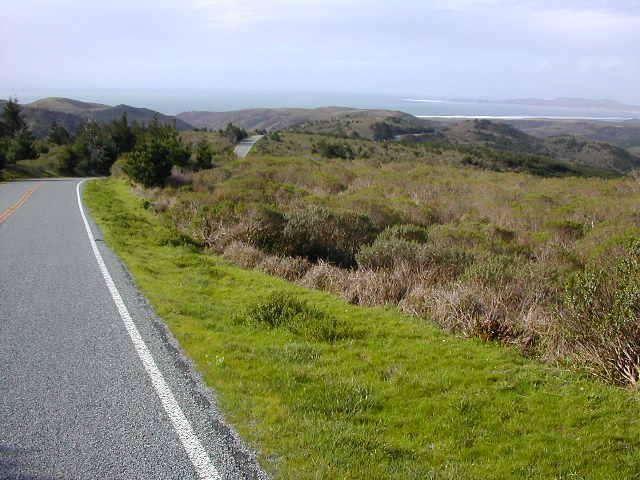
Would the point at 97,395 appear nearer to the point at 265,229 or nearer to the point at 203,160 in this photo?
the point at 265,229

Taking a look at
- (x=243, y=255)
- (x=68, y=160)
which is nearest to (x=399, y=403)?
(x=243, y=255)

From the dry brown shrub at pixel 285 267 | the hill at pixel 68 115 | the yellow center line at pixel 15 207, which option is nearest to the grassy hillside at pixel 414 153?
the yellow center line at pixel 15 207

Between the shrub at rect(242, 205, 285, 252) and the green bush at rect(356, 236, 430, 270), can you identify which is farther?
the shrub at rect(242, 205, 285, 252)

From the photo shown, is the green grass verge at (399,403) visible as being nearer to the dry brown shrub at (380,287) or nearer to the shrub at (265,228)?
the dry brown shrub at (380,287)

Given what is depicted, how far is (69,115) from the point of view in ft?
525

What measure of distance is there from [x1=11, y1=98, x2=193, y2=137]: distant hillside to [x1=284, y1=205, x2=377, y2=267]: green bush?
10671cm

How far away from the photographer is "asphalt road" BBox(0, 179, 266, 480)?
3975 mm

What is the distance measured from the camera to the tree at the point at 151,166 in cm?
2562

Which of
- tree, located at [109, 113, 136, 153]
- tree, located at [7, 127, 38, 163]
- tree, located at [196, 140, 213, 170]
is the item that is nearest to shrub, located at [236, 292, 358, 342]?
tree, located at [196, 140, 213, 170]

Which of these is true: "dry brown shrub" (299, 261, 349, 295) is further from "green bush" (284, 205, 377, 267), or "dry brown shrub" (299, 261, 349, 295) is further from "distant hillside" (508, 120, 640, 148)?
"distant hillside" (508, 120, 640, 148)

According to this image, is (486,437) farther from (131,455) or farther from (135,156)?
(135,156)

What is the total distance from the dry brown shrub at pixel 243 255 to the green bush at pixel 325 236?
1.42 meters

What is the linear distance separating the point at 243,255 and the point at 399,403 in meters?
8.17

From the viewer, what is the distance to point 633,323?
19.4 ft
